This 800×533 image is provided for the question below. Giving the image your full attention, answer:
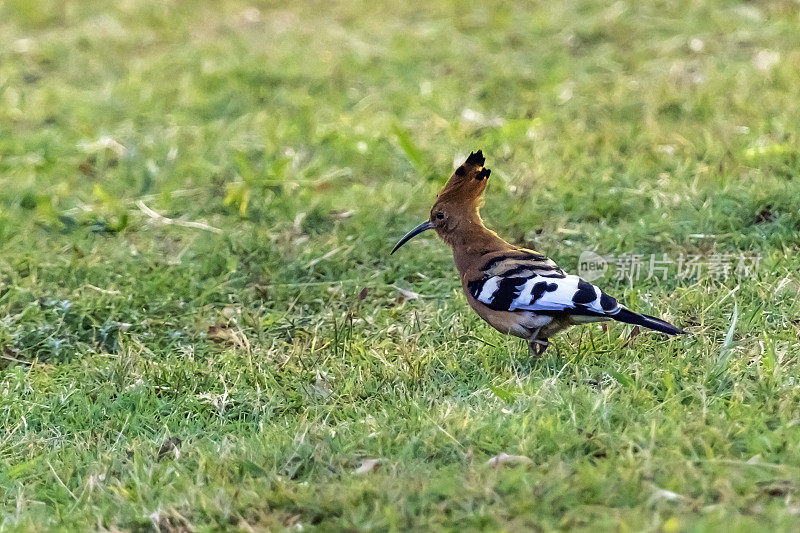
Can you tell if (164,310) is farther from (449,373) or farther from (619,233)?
(619,233)

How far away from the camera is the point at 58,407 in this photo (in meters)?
4.30

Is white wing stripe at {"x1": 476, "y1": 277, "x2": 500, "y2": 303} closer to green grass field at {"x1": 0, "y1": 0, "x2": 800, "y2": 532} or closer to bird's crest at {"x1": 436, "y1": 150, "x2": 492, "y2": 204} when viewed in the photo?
green grass field at {"x1": 0, "y1": 0, "x2": 800, "y2": 532}

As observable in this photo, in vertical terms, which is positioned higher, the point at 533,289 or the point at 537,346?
the point at 533,289

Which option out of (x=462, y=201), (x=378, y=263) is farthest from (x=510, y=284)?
(x=378, y=263)

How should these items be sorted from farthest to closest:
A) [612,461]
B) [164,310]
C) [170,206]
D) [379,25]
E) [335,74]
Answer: [379,25]
[335,74]
[170,206]
[164,310]
[612,461]

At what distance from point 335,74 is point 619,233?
134 inches

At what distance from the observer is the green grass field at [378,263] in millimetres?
3355

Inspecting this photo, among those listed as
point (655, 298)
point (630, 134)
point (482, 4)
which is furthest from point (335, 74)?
point (655, 298)

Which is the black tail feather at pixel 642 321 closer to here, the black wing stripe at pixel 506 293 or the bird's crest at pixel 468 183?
the black wing stripe at pixel 506 293

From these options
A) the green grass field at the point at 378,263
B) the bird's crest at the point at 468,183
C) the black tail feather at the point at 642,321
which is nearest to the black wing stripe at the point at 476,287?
the green grass field at the point at 378,263

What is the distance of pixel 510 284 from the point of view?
4180 mm

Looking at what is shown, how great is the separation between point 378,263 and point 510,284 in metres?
1.39

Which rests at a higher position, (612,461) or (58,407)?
(612,461)

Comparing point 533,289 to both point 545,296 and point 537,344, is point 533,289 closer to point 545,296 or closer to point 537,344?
point 545,296
